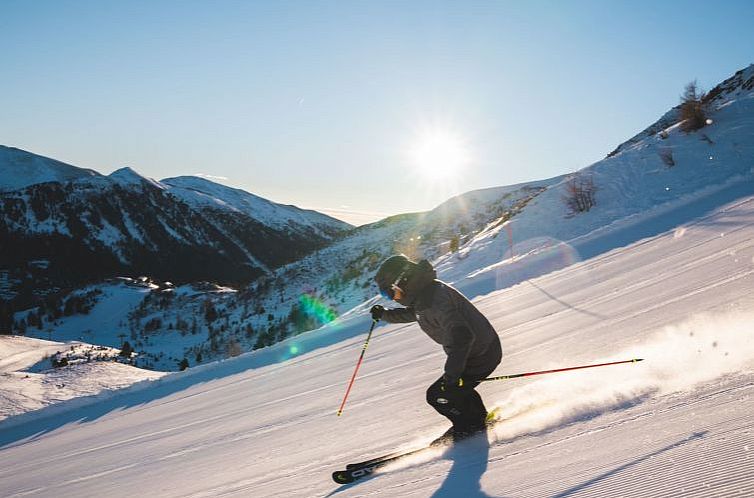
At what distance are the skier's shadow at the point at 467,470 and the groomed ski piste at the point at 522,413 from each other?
15 mm

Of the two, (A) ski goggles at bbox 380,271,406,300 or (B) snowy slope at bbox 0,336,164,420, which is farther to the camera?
(B) snowy slope at bbox 0,336,164,420

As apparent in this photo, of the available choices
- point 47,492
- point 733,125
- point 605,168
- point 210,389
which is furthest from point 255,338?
point 733,125

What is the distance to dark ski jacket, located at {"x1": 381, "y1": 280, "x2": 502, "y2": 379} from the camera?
11.4ft

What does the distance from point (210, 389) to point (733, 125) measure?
18.8 meters

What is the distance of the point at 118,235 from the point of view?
3718 inches

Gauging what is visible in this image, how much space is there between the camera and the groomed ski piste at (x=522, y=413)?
2549mm

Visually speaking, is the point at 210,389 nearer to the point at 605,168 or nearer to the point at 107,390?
the point at 107,390

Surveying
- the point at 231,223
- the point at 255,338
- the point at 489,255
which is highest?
the point at 231,223

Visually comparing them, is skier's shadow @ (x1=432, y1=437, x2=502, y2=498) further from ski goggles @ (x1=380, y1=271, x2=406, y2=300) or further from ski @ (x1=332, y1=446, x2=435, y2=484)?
ski goggles @ (x1=380, y1=271, x2=406, y2=300)

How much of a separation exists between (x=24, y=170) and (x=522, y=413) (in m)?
167

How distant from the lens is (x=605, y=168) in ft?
62.6

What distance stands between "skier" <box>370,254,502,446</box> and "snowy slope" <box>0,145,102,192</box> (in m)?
141

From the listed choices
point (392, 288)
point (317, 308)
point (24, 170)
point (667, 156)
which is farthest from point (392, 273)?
point (24, 170)

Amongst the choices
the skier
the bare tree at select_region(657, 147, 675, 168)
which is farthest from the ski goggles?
the bare tree at select_region(657, 147, 675, 168)
